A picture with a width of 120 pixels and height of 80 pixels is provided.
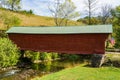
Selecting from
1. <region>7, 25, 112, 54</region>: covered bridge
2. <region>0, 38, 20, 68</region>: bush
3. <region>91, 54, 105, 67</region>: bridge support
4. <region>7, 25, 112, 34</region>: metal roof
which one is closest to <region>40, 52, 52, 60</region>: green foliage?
<region>7, 25, 112, 54</region>: covered bridge

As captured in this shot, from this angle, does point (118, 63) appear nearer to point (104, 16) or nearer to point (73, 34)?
point (73, 34)

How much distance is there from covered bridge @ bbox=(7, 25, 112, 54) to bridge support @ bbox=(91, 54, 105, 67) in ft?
1.71

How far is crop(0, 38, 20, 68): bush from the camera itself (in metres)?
25.7

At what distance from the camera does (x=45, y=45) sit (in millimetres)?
27672

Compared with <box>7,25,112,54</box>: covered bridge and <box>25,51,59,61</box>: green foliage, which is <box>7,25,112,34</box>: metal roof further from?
→ <box>25,51,59,61</box>: green foliage

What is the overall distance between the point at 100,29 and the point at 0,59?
454 inches

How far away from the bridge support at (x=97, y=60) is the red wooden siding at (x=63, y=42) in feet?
1.71

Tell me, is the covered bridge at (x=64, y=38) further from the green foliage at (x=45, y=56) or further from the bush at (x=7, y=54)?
the green foliage at (x=45, y=56)

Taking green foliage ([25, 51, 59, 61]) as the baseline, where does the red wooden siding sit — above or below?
above

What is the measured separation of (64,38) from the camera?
26250mm

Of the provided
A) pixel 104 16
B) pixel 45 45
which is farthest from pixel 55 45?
pixel 104 16

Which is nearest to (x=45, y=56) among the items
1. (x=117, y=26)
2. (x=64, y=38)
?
(x=64, y=38)

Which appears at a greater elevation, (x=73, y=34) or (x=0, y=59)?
(x=73, y=34)

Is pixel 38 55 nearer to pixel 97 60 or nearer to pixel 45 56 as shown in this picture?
pixel 45 56
